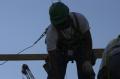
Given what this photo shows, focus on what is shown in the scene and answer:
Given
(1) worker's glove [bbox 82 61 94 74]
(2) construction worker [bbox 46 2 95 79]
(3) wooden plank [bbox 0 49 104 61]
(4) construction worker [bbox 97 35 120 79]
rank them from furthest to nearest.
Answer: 1. (3) wooden plank [bbox 0 49 104 61]
2. (2) construction worker [bbox 46 2 95 79]
3. (1) worker's glove [bbox 82 61 94 74]
4. (4) construction worker [bbox 97 35 120 79]

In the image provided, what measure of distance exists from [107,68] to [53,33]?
6.51 ft

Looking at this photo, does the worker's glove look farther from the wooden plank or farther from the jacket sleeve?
the wooden plank

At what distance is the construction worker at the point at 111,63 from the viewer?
133 inches

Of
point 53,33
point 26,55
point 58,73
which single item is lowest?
point 26,55

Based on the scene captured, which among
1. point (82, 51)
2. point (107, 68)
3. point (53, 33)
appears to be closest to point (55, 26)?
point (53, 33)

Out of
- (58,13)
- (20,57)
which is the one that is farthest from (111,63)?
(20,57)

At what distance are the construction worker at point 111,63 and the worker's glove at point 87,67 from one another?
1.38m

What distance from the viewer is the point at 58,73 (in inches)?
208

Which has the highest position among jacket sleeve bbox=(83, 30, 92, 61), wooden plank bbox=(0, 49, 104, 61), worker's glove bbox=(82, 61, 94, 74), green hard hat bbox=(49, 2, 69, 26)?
green hard hat bbox=(49, 2, 69, 26)

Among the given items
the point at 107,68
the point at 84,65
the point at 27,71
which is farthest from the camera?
the point at 27,71

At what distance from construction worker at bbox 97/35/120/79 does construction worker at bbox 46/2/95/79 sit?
1504 mm

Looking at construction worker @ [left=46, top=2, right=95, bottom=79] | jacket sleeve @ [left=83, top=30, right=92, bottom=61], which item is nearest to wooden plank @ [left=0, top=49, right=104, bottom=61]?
construction worker @ [left=46, top=2, right=95, bottom=79]

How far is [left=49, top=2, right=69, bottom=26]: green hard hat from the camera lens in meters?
5.13

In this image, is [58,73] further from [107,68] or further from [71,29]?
[107,68]
